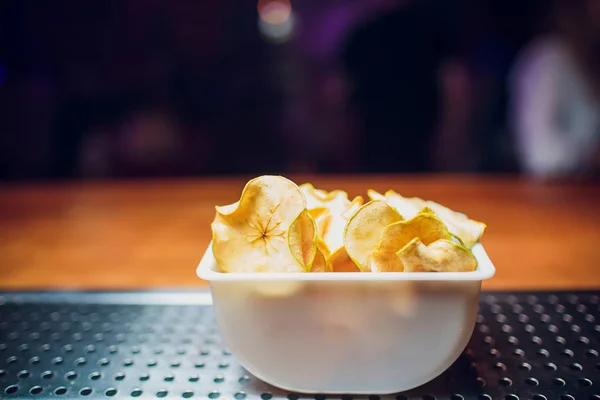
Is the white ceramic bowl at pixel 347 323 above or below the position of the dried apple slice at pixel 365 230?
below

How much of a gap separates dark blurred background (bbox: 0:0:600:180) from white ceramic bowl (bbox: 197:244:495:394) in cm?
300

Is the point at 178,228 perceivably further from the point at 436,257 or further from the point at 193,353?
the point at 436,257

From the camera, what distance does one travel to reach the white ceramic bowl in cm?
43

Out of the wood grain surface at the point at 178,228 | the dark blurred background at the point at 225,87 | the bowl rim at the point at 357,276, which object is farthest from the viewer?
the dark blurred background at the point at 225,87

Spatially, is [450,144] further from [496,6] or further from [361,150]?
[496,6]

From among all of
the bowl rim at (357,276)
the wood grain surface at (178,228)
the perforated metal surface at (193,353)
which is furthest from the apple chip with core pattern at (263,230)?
the wood grain surface at (178,228)

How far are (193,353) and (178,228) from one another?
0.55 meters

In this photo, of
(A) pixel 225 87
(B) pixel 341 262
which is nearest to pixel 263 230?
(B) pixel 341 262

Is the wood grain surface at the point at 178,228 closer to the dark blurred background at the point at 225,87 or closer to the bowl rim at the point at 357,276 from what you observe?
the bowl rim at the point at 357,276

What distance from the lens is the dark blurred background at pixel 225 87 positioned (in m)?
3.61

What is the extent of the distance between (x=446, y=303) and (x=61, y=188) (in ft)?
4.29

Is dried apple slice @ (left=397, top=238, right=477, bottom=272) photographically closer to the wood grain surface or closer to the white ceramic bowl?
the white ceramic bowl

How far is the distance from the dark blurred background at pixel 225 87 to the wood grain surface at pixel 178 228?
2.08 m

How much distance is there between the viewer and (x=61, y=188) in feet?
4.86
